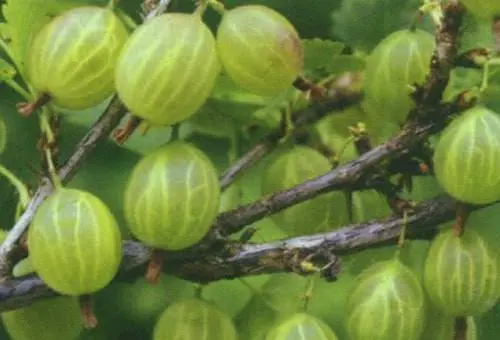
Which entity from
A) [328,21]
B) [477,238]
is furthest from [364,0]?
[477,238]

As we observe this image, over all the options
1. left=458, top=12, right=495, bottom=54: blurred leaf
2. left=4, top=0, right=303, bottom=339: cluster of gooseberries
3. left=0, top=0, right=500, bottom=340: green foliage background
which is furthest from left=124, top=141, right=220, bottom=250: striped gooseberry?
left=458, top=12, right=495, bottom=54: blurred leaf

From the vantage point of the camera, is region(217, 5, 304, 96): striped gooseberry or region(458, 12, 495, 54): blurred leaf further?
region(458, 12, 495, 54): blurred leaf

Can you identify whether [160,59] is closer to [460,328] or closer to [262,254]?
[262,254]

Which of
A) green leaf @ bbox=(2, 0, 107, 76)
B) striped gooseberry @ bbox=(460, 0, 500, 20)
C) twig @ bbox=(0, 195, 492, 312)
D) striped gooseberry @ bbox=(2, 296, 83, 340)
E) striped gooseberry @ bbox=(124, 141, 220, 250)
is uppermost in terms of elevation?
striped gooseberry @ bbox=(460, 0, 500, 20)

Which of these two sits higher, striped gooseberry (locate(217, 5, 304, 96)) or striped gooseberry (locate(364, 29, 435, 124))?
striped gooseberry (locate(217, 5, 304, 96))

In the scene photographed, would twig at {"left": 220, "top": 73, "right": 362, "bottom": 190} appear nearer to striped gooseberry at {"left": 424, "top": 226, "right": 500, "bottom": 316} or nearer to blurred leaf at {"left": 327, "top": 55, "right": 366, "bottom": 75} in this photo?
blurred leaf at {"left": 327, "top": 55, "right": 366, "bottom": 75}

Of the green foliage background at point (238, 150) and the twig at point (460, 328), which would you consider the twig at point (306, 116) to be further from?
the twig at point (460, 328)
